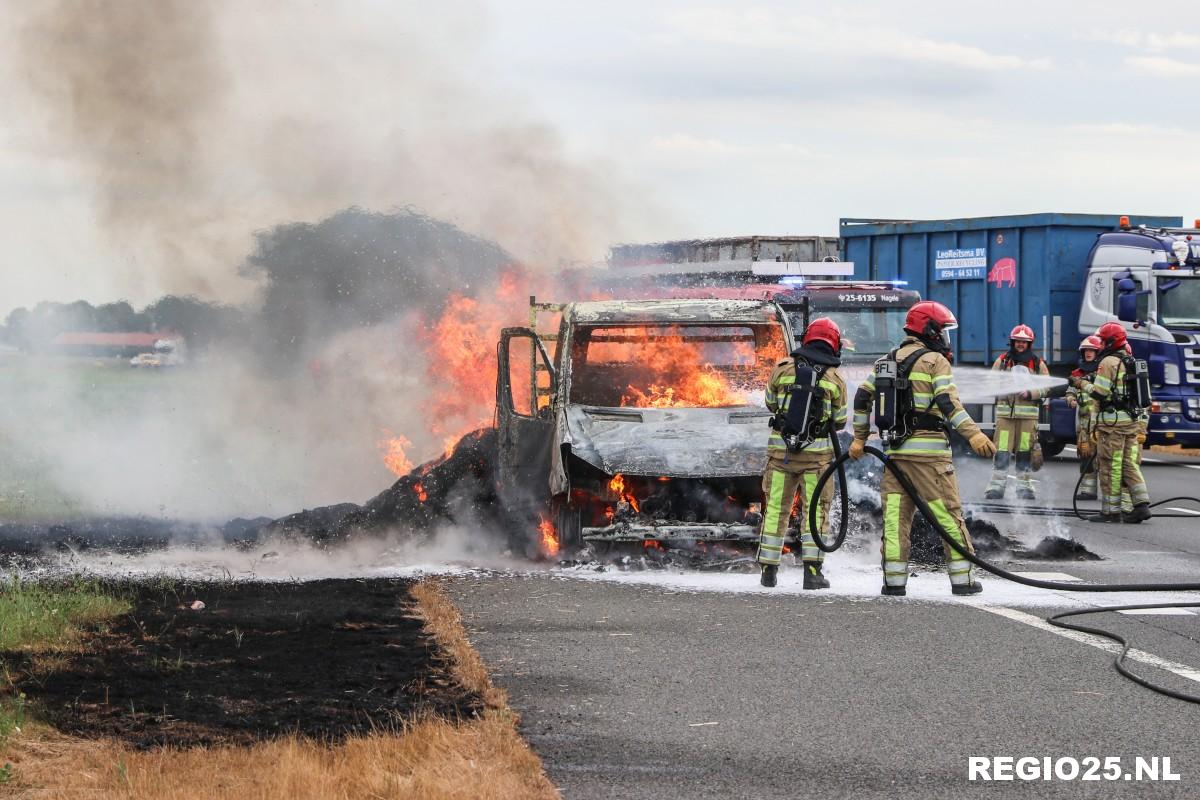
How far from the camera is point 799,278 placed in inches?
778

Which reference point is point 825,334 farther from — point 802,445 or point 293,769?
point 293,769

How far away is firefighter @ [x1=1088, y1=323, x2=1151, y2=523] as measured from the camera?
1527 centimetres

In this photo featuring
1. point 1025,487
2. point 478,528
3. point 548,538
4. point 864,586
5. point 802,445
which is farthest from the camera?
point 1025,487

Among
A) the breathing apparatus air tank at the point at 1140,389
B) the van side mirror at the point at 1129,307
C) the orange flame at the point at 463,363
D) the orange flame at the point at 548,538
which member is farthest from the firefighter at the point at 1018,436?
the orange flame at the point at 548,538

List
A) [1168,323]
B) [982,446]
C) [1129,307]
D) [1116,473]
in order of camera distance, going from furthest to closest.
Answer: [1129,307] → [1168,323] → [1116,473] → [982,446]

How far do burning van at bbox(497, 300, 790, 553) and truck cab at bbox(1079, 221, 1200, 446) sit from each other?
10.4 meters

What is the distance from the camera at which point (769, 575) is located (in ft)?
34.6

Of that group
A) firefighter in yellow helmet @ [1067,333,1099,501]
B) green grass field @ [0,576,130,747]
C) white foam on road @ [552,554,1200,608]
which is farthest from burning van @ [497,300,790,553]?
firefighter in yellow helmet @ [1067,333,1099,501]

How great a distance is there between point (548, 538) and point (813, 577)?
2265 mm

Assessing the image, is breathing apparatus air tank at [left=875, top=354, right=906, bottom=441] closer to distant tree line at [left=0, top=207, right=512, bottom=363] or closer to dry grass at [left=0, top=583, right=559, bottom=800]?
dry grass at [left=0, top=583, right=559, bottom=800]

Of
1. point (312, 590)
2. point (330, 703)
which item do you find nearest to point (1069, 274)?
A: point (312, 590)

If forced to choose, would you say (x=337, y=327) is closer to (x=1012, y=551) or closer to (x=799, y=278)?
(x=799, y=278)

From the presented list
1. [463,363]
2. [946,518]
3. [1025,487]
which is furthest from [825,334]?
[1025,487]

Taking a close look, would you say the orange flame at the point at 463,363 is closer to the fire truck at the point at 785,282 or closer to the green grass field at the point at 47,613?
the fire truck at the point at 785,282
